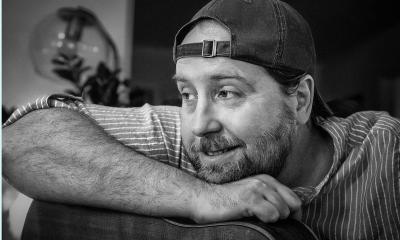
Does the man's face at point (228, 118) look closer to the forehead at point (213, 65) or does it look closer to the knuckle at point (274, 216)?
the forehead at point (213, 65)

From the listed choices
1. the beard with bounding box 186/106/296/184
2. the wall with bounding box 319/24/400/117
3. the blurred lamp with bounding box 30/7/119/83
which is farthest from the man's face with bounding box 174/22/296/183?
the wall with bounding box 319/24/400/117

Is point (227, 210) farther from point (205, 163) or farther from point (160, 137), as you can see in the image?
point (160, 137)

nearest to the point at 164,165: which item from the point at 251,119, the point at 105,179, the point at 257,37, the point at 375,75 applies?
the point at 105,179

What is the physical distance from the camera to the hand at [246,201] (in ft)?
2.47

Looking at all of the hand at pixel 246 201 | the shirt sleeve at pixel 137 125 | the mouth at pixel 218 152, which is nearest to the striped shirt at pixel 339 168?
the shirt sleeve at pixel 137 125

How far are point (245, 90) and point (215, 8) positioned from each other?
188 millimetres

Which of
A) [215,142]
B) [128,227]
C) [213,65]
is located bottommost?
[128,227]

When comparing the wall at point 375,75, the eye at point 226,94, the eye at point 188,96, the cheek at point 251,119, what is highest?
the eye at point 226,94

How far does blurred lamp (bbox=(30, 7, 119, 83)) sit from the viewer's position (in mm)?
1563

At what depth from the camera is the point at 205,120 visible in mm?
944

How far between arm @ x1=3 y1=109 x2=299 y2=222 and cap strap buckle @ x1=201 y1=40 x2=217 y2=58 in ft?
0.80

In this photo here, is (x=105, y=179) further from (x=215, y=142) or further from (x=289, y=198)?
(x=289, y=198)

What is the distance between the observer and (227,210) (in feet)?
2.52

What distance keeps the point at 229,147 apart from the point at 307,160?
30 cm
